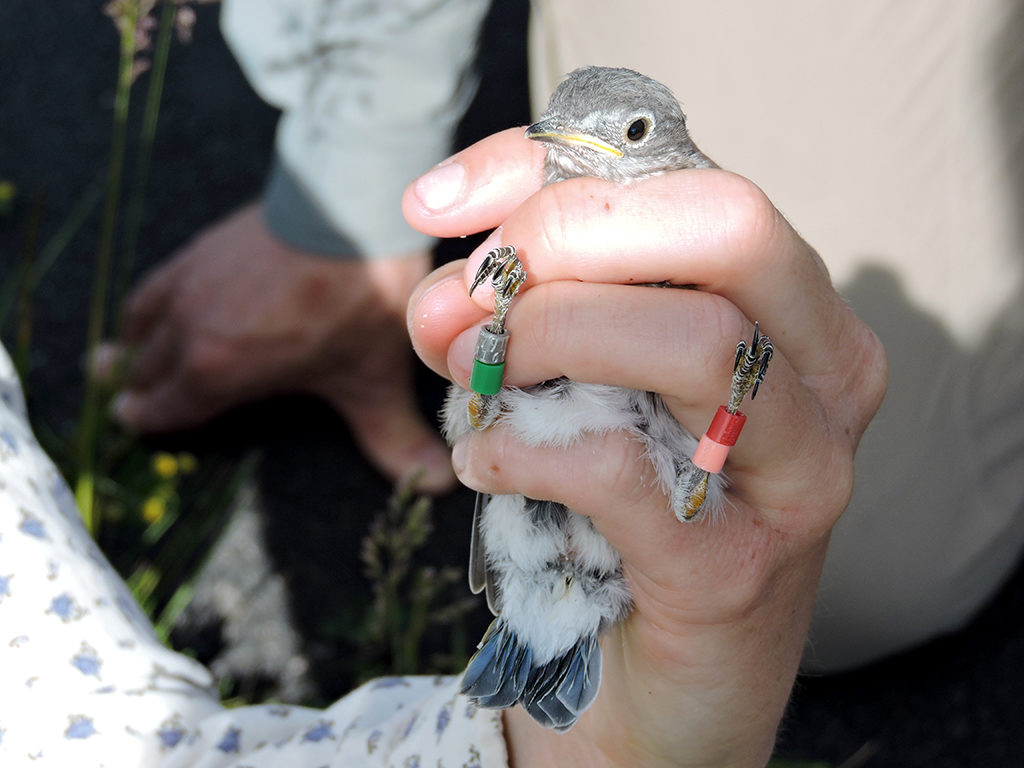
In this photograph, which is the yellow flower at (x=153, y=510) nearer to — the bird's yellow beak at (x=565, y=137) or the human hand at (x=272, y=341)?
the human hand at (x=272, y=341)

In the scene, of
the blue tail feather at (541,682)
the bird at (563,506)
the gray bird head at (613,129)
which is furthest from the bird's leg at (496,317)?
the blue tail feather at (541,682)

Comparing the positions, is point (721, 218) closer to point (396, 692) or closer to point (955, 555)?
point (396, 692)

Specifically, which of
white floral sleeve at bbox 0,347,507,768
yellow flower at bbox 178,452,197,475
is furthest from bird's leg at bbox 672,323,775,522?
yellow flower at bbox 178,452,197,475

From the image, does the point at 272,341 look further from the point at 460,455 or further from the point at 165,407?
the point at 460,455

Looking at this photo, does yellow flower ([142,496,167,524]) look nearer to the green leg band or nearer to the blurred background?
the blurred background

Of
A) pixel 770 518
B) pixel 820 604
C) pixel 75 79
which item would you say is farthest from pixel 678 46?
pixel 75 79
